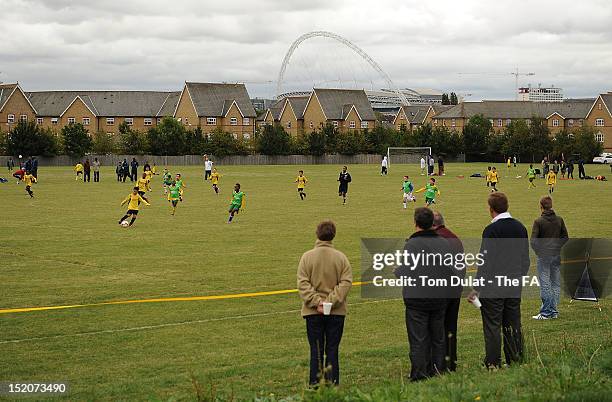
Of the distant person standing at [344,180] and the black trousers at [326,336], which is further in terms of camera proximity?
the distant person standing at [344,180]

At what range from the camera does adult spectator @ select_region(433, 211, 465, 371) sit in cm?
1002

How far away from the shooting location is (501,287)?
1036 cm

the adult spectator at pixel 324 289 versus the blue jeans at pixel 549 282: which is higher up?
the adult spectator at pixel 324 289

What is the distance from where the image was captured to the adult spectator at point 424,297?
9.64m

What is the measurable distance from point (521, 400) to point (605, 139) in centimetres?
14557

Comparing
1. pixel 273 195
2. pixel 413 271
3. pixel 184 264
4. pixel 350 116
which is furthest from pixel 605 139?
pixel 413 271

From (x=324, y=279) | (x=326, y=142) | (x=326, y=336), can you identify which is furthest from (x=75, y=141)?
(x=324, y=279)

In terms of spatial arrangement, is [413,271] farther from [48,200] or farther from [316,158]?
[316,158]

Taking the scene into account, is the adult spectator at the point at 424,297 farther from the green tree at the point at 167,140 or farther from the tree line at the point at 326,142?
the green tree at the point at 167,140

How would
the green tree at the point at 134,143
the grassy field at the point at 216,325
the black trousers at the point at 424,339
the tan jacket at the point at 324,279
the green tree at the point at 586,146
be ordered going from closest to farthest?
1. the tan jacket at the point at 324,279
2. the grassy field at the point at 216,325
3. the black trousers at the point at 424,339
4. the green tree at the point at 134,143
5. the green tree at the point at 586,146

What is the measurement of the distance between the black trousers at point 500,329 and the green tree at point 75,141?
97641mm

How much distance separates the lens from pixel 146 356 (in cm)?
1227
